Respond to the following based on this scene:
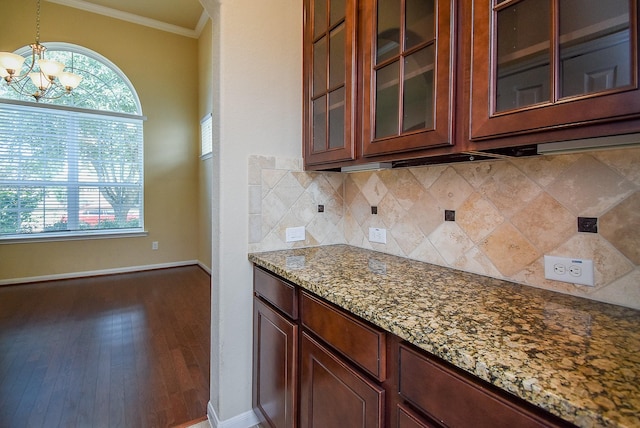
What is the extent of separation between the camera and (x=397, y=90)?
1.16 meters

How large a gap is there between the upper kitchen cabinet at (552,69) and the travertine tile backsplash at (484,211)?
0.33 meters

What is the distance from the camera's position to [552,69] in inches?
29.3

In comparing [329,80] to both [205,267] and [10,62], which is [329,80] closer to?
[10,62]

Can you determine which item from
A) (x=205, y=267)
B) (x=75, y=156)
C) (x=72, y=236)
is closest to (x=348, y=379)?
(x=205, y=267)

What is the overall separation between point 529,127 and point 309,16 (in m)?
1.40

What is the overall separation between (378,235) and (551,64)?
1103 millimetres

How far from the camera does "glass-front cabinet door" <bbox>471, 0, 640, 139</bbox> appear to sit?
65cm

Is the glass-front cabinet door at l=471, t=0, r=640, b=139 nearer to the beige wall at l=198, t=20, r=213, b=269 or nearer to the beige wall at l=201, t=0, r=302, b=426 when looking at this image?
the beige wall at l=201, t=0, r=302, b=426

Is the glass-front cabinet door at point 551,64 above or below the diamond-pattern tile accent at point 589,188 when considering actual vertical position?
above

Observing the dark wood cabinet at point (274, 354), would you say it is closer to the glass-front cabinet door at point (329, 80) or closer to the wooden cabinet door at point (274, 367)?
the wooden cabinet door at point (274, 367)

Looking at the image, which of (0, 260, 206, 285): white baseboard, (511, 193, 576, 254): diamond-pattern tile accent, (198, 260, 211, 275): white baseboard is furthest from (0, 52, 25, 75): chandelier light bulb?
(511, 193, 576, 254): diamond-pattern tile accent

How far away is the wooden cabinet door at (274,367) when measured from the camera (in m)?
1.30

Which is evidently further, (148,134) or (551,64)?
(148,134)

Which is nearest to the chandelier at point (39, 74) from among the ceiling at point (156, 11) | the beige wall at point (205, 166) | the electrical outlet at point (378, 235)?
the ceiling at point (156, 11)
